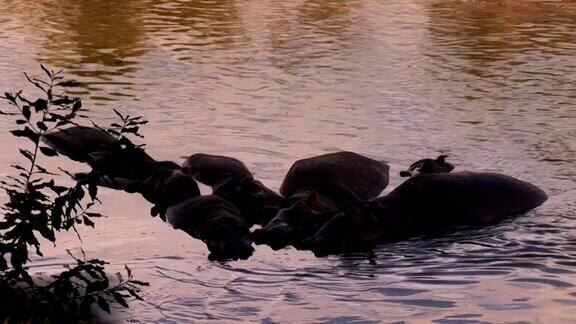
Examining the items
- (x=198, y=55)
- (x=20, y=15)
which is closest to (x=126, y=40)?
(x=198, y=55)

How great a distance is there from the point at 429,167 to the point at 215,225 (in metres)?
2.16

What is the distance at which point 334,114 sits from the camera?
39.5 feet

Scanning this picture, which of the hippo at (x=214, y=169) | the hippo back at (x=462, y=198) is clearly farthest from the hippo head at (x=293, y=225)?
the hippo at (x=214, y=169)

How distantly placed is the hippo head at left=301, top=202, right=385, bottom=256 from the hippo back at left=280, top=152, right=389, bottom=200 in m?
0.93

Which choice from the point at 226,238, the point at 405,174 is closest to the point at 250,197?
the point at 226,238

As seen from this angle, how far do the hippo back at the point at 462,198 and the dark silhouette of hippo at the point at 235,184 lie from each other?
86cm

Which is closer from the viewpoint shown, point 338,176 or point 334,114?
point 338,176

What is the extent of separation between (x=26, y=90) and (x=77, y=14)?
8.81 m

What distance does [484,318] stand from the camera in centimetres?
604

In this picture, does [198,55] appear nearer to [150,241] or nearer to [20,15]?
[20,15]

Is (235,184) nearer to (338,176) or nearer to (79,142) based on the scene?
(338,176)

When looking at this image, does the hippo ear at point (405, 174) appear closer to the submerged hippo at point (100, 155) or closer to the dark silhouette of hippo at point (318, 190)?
the dark silhouette of hippo at point (318, 190)

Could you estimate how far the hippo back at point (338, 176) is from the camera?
855 centimetres

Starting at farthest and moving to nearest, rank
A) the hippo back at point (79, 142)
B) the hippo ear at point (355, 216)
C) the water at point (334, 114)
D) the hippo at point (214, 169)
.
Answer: the hippo back at point (79, 142), the hippo at point (214, 169), the hippo ear at point (355, 216), the water at point (334, 114)
